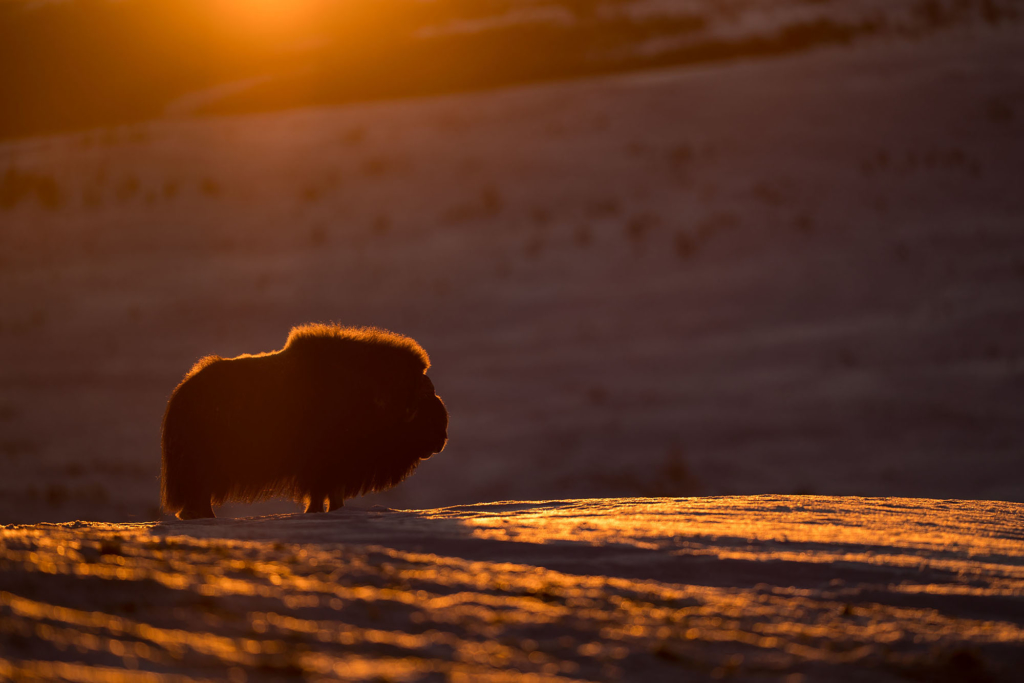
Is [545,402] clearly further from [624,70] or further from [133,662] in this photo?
[133,662]

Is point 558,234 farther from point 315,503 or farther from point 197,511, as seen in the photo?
point 197,511

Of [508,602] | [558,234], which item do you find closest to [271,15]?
[558,234]

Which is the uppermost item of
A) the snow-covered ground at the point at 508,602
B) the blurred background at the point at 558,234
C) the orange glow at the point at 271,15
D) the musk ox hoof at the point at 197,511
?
the orange glow at the point at 271,15

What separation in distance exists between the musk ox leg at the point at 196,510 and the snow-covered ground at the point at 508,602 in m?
0.54

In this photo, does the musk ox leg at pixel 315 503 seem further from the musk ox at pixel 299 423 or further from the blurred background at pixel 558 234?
the blurred background at pixel 558 234

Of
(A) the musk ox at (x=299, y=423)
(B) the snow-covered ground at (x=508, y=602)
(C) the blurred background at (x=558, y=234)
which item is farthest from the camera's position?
(C) the blurred background at (x=558, y=234)

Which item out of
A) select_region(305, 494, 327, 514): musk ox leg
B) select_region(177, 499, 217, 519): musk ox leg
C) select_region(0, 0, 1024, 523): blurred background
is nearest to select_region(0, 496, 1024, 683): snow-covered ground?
select_region(177, 499, 217, 519): musk ox leg

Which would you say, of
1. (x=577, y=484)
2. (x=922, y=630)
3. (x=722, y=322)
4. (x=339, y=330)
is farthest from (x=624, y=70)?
(x=922, y=630)

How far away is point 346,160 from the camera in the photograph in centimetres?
1733

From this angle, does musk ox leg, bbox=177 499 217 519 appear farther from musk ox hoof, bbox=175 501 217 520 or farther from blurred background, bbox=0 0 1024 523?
blurred background, bbox=0 0 1024 523

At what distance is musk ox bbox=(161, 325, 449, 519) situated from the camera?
17.6 feet

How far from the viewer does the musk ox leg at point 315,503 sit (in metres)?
5.55

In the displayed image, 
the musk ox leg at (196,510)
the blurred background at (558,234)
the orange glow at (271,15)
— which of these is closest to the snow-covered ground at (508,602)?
the musk ox leg at (196,510)

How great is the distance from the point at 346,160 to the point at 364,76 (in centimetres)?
324
